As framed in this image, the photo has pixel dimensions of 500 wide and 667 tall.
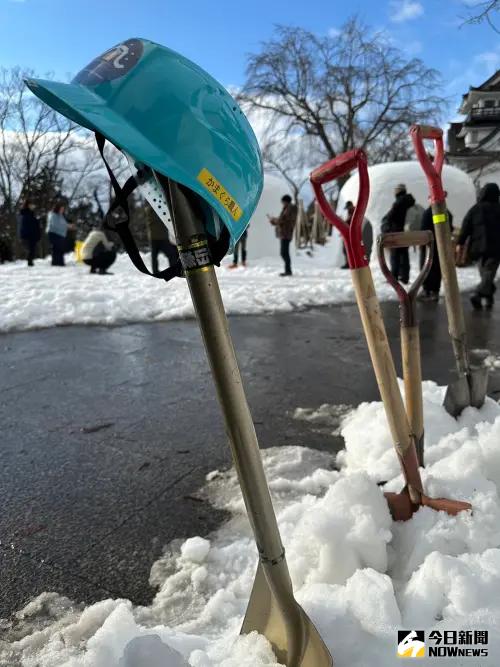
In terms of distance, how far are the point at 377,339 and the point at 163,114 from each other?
3.89 feet

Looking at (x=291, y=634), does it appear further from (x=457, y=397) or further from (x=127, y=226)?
(x=457, y=397)

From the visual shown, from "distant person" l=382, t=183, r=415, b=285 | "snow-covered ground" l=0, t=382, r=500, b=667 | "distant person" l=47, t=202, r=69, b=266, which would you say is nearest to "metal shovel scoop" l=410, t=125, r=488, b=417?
"snow-covered ground" l=0, t=382, r=500, b=667

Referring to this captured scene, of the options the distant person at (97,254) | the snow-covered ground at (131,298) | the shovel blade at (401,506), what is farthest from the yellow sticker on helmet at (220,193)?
the distant person at (97,254)

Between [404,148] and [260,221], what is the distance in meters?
15.9

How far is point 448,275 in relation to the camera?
2.90 m

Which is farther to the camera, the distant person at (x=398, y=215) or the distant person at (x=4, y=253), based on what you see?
the distant person at (x=4, y=253)

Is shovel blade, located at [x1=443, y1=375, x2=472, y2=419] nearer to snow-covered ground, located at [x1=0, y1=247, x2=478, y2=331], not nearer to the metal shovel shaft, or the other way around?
the metal shovel shaft

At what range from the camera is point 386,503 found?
77.2 inches

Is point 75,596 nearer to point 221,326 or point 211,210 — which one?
point 221,326

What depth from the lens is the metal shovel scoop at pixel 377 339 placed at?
1884 mm

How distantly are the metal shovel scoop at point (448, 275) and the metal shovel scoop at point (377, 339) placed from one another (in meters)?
0.92

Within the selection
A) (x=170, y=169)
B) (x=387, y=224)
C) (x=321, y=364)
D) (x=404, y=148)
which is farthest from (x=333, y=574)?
(x=404, y=148)

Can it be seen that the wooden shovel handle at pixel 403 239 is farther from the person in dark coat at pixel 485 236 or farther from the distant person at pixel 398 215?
the distant person at pixel 398 215

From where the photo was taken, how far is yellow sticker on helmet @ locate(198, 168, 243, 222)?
3.44 ft
